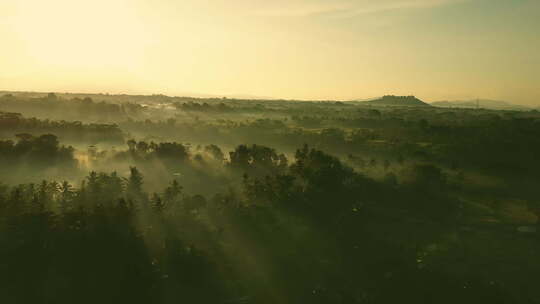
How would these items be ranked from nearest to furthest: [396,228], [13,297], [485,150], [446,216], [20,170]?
[13,297] < [396,228] < [446,216] < [20,170] < [485,150]

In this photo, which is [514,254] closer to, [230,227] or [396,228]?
[396,228]

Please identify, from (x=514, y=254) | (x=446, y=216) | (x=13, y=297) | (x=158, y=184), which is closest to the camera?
(x=13, y=297)

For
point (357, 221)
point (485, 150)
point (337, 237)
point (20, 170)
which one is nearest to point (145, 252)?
point (337, 237)

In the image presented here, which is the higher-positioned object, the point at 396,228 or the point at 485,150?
the point at 485,150

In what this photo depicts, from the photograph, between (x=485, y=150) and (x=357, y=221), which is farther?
(x=485, y=150)

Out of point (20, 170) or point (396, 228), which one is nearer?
point (396, 228)

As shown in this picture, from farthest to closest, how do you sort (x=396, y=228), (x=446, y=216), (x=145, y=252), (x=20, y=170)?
(x=20, y=170)
(x=446, y=216)
(x=396, y=228)
(x=145, y=252)

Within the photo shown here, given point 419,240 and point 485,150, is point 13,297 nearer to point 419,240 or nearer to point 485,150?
point 419,240

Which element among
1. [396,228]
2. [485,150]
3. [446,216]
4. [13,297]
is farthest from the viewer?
[485,150]

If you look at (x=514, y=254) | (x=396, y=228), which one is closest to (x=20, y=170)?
(x=396, y=228)
